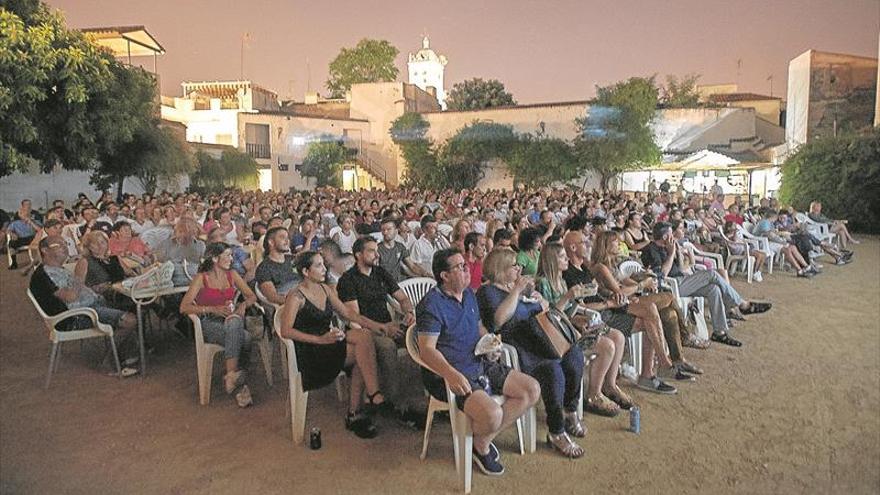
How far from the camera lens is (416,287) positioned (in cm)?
527

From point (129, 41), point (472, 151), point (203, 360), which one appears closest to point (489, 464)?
point (203, 360)

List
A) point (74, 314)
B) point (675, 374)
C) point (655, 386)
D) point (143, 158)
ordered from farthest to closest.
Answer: point (143, 158) → point (675, 374) → point (74, 314) → point (655, 386)

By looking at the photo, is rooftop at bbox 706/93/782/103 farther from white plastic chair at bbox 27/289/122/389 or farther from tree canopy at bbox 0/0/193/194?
white plastic chair at bbox 27/289/122/389

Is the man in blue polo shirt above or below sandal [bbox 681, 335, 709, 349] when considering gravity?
above

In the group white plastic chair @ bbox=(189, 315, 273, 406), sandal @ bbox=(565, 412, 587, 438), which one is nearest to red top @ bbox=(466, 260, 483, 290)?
sandal @ bbox=(565, 412, 587, 438)

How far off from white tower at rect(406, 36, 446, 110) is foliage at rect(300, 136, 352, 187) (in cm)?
4850

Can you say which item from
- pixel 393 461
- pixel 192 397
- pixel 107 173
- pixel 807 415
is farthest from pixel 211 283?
pixel 107 173

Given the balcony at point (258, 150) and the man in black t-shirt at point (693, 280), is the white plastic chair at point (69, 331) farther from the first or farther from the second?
the balcony at point (258, 150)

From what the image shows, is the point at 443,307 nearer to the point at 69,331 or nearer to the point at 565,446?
the point at 565,446

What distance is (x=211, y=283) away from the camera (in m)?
4.71

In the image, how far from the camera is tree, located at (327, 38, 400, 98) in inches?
1871

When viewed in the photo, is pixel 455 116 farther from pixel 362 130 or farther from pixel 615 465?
pixel 615 465

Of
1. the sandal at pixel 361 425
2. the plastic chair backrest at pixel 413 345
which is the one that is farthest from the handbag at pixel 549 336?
the sandal at pixel 361 425

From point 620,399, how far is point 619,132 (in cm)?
2776
